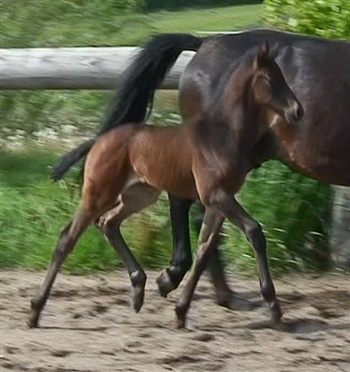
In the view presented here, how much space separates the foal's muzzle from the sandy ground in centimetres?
107

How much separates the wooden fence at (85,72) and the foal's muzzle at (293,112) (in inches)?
59.3

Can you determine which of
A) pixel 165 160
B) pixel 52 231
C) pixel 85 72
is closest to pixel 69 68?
pixel 85 72

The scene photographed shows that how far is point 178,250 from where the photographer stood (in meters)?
6.51

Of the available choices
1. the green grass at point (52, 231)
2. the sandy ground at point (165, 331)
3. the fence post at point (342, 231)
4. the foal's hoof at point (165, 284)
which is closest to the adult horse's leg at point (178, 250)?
the foal's hoof at point (165, 284)

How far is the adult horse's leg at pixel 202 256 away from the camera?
19.6ft

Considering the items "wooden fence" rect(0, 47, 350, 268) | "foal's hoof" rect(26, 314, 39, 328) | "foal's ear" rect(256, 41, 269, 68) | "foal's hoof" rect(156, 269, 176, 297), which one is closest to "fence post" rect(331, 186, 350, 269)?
"wooden fence" rect(0, 47, 350, 268)

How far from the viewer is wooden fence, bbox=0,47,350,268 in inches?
286

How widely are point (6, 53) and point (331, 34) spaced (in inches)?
84.0

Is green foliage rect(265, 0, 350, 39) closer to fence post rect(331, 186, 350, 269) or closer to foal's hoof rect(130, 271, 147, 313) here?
fence post rect(331, 186, 350, 269)

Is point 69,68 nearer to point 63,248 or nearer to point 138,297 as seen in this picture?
point 63,248

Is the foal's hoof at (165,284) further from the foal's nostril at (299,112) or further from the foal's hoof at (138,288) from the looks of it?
the foal's nostril at (299,112)

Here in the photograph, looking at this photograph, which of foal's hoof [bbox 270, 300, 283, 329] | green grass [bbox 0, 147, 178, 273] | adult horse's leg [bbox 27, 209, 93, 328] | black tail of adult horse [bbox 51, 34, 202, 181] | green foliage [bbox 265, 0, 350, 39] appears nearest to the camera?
foal's hoof [bbox 270, 300, 283, 329]

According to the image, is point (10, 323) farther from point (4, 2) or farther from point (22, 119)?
point (4, 2)

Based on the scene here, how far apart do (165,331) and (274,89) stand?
4.29ft
